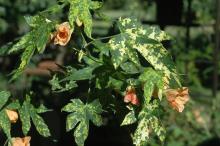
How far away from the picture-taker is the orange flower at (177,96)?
75.7 inches

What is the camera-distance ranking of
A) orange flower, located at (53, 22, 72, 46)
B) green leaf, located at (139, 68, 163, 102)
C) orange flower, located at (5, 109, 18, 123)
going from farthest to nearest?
1. orange flower, located at (5, 109, 18, 123)
2. orange flower, located at (53, 22, 72, 46)
3. green leaf, located at (139, 68, 163, 102)

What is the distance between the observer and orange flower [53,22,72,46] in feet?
6.19

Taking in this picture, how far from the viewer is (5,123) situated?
1.94m

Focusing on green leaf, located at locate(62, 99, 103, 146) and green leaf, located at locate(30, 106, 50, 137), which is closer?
green leaf, located at locate(62, 99, 103, 146)

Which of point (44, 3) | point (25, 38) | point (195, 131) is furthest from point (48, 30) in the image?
point (195, 131)

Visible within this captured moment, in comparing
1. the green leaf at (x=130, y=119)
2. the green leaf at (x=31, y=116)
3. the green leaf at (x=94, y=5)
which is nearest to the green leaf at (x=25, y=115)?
the green leaf at (x=31, y=116)

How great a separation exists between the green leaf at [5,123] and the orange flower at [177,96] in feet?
1.58

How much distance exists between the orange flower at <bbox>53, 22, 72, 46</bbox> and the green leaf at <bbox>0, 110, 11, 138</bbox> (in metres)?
0.28

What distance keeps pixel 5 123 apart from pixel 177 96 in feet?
1.72

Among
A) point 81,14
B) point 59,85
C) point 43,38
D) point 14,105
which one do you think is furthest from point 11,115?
point 81,14

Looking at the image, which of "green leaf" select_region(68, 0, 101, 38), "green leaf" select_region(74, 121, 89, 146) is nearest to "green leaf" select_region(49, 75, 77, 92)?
"green leaf" select_region(74, 121, 89, 146)

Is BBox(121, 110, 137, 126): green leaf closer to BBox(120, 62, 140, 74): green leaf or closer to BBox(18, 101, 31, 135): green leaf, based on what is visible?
BBox(120, 62, 140, 74): green leaf

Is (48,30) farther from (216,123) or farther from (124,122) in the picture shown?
(216,123)

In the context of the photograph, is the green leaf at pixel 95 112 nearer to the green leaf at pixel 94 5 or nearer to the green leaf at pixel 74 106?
the green leaf at pixel 74 106
